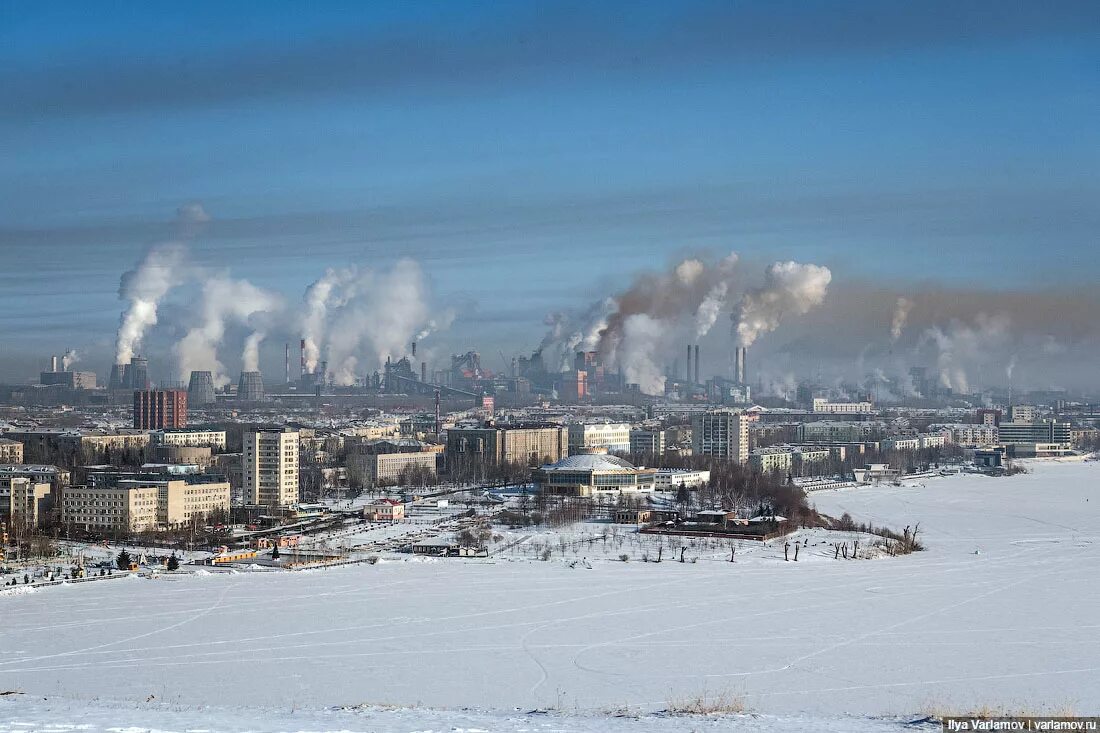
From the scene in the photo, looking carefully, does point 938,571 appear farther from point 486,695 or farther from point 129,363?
point 129,363

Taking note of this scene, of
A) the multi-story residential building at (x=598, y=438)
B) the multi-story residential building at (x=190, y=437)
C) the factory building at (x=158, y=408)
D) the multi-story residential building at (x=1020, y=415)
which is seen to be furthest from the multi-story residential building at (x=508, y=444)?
the multi-story residential building at (x=1020, y=415)

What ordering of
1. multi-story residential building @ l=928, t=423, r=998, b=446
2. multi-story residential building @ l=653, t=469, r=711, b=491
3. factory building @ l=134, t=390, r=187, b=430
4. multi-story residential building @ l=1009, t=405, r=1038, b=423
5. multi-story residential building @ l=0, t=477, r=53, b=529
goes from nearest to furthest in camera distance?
multi-story residential building @ l=0, t=477, r=53, b=529 < multi-story residential building @ l=653, t=469, r=711, b=491 < factory building @ l=134, t=390, r=187, b=430 < multi-story residential building @ l=928, t=423, r=998, b=446 < multi-story residential building @ l=1009, t=405, r=1038, b=423

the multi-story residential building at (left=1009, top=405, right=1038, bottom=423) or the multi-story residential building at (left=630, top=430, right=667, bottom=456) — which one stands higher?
the multi-story residential building at (left=1009, top=405, right=1038, bottom=423)

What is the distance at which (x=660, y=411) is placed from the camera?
2331 inches

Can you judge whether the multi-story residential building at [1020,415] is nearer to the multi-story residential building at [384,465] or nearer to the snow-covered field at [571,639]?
the multi-story residential building at [384,465]

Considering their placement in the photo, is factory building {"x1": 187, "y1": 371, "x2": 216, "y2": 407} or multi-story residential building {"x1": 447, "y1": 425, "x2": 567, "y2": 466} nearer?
multi-story residential building {"x1": 447, "y1": 425, "x2": 567, "y2": 466}

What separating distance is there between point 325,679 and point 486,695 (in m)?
1.08

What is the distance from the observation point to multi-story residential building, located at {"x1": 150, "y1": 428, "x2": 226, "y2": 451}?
120ft

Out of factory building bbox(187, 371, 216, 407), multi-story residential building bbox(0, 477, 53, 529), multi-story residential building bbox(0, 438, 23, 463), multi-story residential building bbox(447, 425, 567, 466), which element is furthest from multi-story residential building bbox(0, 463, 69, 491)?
factory building bbox(187, 371, 216, 407)

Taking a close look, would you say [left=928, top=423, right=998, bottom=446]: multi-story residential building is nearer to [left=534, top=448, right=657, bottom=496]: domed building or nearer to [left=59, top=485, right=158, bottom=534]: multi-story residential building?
[left=534, top=448, right=657, bottom=496]: domed building

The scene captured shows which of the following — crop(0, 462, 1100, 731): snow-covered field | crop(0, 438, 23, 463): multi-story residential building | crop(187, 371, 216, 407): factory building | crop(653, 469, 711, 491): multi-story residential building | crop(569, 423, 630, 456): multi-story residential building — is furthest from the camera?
crop(187, 371, 216, 407): factory building

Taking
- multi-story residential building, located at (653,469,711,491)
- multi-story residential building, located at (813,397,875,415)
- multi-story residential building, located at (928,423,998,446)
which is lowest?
multi-story residential building, located at (653,469,711,491)

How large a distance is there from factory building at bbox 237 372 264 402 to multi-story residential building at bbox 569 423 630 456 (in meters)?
29.6

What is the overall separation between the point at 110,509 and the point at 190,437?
18875 millimetres
